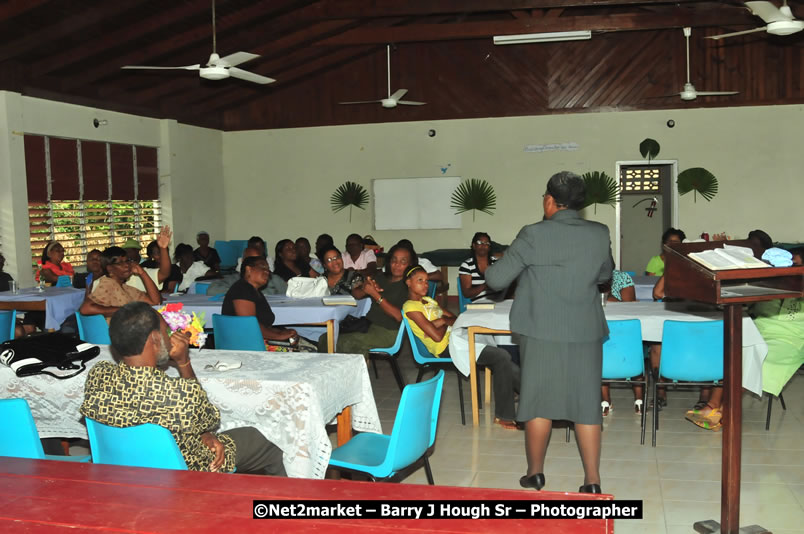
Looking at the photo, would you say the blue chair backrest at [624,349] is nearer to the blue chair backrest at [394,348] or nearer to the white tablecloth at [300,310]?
the blue chair backrest at [394,348]

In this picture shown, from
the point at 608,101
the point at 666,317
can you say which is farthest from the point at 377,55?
the point at 666,317

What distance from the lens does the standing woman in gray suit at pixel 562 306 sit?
3281 millimetres

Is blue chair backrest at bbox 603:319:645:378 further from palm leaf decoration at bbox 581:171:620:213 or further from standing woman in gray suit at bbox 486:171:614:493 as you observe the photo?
palm leaf decoration at bbox 581:171:620:213

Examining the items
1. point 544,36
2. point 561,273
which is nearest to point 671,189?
point 544,36

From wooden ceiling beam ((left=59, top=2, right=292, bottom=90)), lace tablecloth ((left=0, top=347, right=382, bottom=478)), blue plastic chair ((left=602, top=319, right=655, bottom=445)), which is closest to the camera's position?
lace tablecloth ((left=0, top=347, right=382, bottom=478))

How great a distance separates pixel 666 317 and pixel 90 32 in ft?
22.7

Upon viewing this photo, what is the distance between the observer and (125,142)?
34.6 feet

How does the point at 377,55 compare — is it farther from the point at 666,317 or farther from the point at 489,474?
the point at 489,474

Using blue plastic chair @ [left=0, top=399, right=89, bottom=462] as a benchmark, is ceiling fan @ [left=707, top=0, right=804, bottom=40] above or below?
above

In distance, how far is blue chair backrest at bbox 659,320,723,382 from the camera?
4367mm

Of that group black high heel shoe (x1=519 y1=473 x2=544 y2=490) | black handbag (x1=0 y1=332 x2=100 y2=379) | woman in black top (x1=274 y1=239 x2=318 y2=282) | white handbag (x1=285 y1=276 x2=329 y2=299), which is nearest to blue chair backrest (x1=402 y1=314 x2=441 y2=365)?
white handbag (x1=285 y1=276 x2=329 y2=299)

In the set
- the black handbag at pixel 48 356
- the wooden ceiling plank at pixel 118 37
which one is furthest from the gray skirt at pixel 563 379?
the wooden ceiling plank at pixel 118 37

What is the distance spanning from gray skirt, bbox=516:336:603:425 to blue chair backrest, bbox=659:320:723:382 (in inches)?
50.2

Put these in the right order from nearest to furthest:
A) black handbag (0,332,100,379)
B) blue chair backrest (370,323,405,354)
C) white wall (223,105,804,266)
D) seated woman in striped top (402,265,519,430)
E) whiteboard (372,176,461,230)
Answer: black handbag (0,332,100,379)
seated woman in striped top (402,265,519,430)
blue chair backrest (370,323,405,354)
white wall (223,105,804,266)
whiteboard (372,176,461,230)
